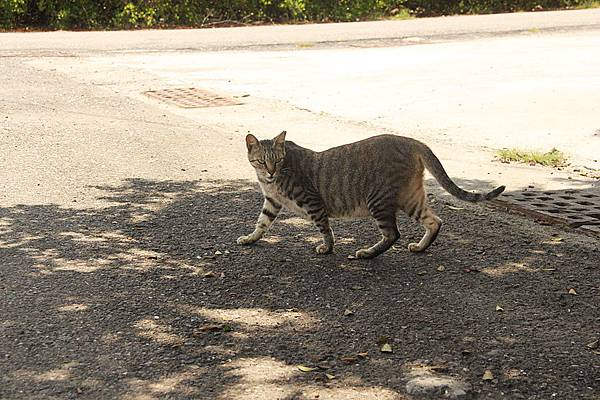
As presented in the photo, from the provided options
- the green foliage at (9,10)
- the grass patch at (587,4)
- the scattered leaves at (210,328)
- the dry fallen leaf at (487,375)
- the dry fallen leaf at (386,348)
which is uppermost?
the green foliage at (9,10)

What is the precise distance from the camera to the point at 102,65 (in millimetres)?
17828

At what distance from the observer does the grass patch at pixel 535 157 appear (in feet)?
33.1

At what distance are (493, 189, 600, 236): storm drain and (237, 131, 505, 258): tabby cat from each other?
136cm

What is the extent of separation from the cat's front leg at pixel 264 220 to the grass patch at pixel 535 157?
3.68 metres

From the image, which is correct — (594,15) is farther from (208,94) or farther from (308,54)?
(208,94)

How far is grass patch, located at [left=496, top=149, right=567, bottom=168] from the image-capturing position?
33.1ft

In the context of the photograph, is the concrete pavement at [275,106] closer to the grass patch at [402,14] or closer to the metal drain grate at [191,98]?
the metal drain grate at [191,98]

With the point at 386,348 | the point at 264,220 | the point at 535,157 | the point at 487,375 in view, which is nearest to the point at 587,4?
the point at 535,157

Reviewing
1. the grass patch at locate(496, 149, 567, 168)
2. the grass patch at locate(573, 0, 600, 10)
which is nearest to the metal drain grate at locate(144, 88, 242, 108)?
the grass patch at locate(496, 149, 567, 168)

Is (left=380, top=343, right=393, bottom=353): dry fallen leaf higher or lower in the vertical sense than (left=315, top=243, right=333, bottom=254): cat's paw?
higher

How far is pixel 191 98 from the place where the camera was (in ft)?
46.4

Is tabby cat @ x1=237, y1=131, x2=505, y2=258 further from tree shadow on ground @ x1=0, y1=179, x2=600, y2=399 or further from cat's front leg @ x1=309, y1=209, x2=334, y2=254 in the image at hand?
tree shadow on ground @ x1=0, y1=179, x2=600, y2=399

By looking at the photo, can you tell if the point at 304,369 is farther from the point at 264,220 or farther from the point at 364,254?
the point at 264,220

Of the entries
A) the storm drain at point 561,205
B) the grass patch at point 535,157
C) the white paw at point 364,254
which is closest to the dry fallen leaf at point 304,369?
the white paw at point 364,254
